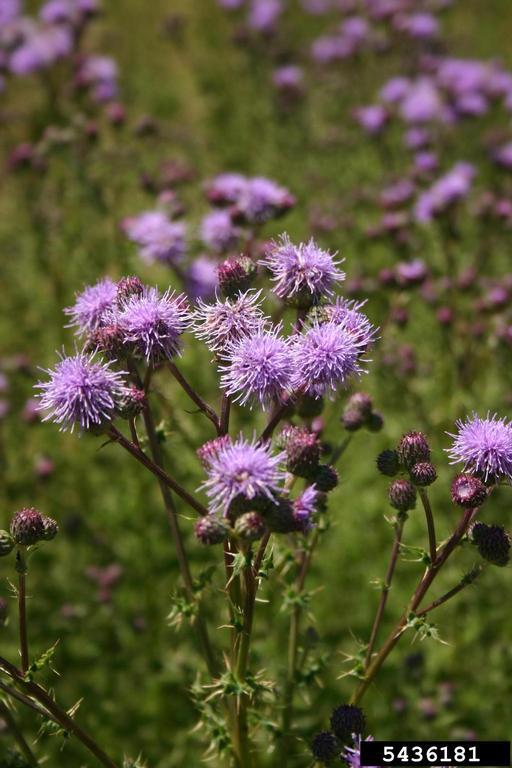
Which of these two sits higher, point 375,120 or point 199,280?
point 375,120

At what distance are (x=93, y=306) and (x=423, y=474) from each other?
60.9 inches

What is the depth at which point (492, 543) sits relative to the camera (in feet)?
9.11

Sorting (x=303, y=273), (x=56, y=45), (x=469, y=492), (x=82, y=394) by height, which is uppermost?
(x=56, y=45)

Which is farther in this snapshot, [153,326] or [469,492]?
[153,326]

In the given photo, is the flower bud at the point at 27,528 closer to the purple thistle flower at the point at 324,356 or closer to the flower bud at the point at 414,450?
the purple thistle flower at the point at 324,356

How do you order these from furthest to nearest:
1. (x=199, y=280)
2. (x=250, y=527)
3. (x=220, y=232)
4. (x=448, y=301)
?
(x=448, y=301) < (x=199, y=280) < (x=220, y=232) < (x=250, y=527)

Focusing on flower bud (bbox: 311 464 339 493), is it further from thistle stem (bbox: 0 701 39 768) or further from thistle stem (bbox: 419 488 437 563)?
thistle stem (bbox: 0 701 39 768)

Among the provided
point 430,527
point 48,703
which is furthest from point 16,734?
point 430,527

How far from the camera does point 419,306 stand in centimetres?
770

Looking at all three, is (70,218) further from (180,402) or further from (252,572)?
(252,572)

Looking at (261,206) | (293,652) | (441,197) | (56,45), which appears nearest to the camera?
(293,652)

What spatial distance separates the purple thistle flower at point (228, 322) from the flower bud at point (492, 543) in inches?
44.0

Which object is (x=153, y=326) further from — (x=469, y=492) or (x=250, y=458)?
(x=469, y=492)

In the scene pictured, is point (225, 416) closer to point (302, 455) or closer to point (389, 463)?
point (302, 455)
